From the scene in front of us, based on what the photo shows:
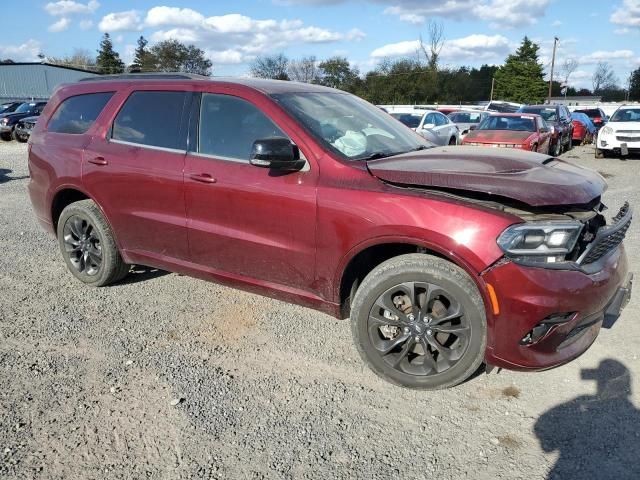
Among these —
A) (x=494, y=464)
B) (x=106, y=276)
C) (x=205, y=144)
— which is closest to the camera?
(x=494, y=464)

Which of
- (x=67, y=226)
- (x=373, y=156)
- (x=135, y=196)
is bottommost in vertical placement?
(x=67, y=226)

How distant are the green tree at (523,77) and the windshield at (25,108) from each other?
5508cm

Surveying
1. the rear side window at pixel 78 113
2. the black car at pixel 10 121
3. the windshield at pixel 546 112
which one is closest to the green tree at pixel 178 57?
the black car at pixel 10 121

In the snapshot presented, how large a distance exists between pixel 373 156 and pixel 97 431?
7.69 ft

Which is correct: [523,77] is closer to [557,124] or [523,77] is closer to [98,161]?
[557,124]

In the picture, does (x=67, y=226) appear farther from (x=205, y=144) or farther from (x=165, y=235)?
(x=205, y=144)

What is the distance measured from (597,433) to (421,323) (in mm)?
1047

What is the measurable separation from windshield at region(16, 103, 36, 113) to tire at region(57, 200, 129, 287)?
22.2 metres

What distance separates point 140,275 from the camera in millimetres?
5148

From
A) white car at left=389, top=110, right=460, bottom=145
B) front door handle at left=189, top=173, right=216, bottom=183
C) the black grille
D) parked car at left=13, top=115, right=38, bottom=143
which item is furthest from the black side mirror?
parked car at left=13, top=115, right=38, bottom=143

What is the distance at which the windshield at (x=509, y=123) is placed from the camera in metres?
13.3

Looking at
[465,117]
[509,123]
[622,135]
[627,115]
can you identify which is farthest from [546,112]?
[509,123]

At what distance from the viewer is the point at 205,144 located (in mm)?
3850

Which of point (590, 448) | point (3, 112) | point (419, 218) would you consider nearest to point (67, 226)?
point (419, 218)
